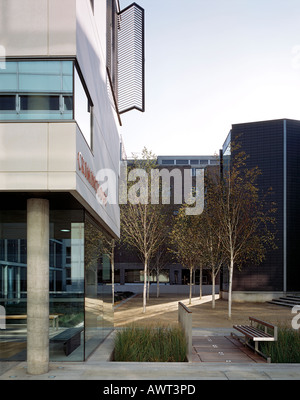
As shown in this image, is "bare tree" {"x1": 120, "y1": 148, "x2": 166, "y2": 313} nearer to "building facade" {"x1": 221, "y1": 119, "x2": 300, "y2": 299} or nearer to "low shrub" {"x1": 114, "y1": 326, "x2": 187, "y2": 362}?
"building facade" {"x1": 221, "y1": 119, "x2": 300, "y2": 299}

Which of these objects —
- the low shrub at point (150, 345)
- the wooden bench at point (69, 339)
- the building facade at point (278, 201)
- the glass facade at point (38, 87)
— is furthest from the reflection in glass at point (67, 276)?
the building facade at point (278, 201)

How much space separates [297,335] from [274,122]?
82.0 ft

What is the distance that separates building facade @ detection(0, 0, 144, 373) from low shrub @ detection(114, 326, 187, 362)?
1002 mm

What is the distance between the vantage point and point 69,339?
35.1 feet

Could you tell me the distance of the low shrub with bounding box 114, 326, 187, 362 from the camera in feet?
34.4

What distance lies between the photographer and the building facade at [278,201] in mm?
32812

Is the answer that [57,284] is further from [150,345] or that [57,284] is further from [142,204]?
[142,204]

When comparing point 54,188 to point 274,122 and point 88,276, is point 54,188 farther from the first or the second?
point 274,122

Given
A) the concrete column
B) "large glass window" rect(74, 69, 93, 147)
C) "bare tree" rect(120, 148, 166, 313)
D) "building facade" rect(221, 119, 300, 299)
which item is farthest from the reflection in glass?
"building facade" rect(221, 119, 300, 299)

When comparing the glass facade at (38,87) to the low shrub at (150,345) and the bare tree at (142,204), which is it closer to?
the low shrub at (150,345)

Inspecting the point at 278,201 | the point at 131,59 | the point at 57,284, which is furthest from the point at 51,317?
the point at 278,201

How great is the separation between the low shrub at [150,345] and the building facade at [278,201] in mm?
23174

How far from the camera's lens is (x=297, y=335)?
37.0 ft
